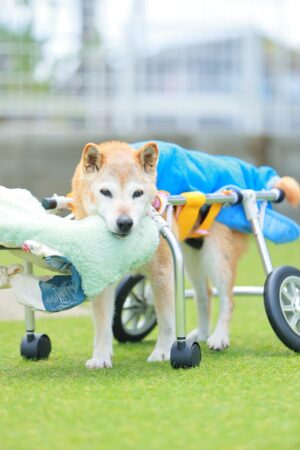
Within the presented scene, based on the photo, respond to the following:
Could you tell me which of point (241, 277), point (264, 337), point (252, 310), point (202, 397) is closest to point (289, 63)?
point (241, 277)

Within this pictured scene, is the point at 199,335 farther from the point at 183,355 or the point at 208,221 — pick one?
the point at 183,355

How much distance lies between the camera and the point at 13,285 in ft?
9.64

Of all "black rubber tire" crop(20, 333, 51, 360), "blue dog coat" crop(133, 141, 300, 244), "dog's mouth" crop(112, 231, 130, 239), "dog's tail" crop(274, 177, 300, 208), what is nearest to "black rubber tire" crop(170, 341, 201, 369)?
"dog's mouth" crop(112, 231, 130, 239)

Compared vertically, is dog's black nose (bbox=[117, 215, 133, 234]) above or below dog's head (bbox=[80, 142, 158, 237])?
below

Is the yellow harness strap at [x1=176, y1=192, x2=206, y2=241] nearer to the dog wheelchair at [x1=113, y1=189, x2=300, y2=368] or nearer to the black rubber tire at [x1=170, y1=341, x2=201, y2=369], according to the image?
the dog wheelchair at [x1=113, y1=189, x2=300, y2=368]

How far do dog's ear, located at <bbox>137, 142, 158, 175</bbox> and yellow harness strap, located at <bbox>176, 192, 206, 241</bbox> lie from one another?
0.79ft

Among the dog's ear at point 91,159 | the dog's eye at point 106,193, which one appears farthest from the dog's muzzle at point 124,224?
the dog's ear at point 91,159

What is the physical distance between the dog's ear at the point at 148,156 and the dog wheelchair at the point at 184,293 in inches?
6.2

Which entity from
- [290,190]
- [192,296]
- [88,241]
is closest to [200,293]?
[192,296]

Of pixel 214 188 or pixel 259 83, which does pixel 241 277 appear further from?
pixel 259 83

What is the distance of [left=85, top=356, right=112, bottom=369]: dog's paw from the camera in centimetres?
321

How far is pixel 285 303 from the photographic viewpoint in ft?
11.2

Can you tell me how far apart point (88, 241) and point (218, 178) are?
1.06 metres

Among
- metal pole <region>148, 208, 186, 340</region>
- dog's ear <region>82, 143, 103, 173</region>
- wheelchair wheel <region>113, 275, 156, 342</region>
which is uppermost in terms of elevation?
dog's ear <region>82, 143, 103, 173</region>
